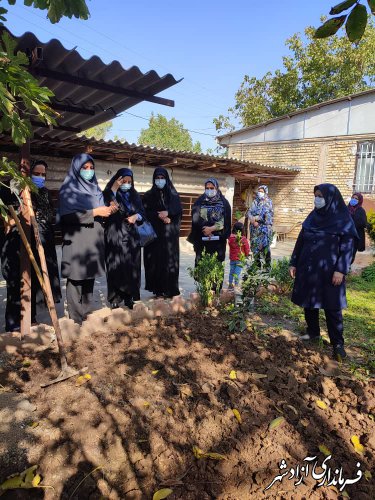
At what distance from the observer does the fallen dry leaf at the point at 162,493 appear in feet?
5.34

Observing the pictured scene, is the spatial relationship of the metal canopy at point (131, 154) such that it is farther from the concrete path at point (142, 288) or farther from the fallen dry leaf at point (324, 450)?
the fallen dry leaf at point (324, 450)

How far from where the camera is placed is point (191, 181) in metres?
11.0

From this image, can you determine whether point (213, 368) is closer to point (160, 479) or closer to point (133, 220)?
point (160, 479)

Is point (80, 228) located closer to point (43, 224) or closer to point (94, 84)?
point (43, 224)

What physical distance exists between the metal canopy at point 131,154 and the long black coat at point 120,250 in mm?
3272

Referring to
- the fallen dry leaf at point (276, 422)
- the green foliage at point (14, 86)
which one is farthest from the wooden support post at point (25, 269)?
the fallen dry leaf at point (276, 422)

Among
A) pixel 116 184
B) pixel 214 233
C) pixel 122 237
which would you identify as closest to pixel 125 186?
pixel 116 184

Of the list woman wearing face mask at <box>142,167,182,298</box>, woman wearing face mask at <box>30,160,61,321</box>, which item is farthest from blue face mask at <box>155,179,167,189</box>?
woman wearing face mask at <box>30,160,61,321</box>

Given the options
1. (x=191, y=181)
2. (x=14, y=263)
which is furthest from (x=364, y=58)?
(x=14, y=263)

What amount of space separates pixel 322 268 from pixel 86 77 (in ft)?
8.68

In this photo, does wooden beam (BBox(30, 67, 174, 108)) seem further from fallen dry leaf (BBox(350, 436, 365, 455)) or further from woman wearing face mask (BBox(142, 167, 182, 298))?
fallen dry leaf (BBox(350, 436, 365, 455))

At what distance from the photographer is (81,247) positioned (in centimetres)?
341

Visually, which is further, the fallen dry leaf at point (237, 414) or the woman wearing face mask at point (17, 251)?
the woman wearing face mask at point (17, 251)

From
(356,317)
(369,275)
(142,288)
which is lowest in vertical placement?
(369,275)
